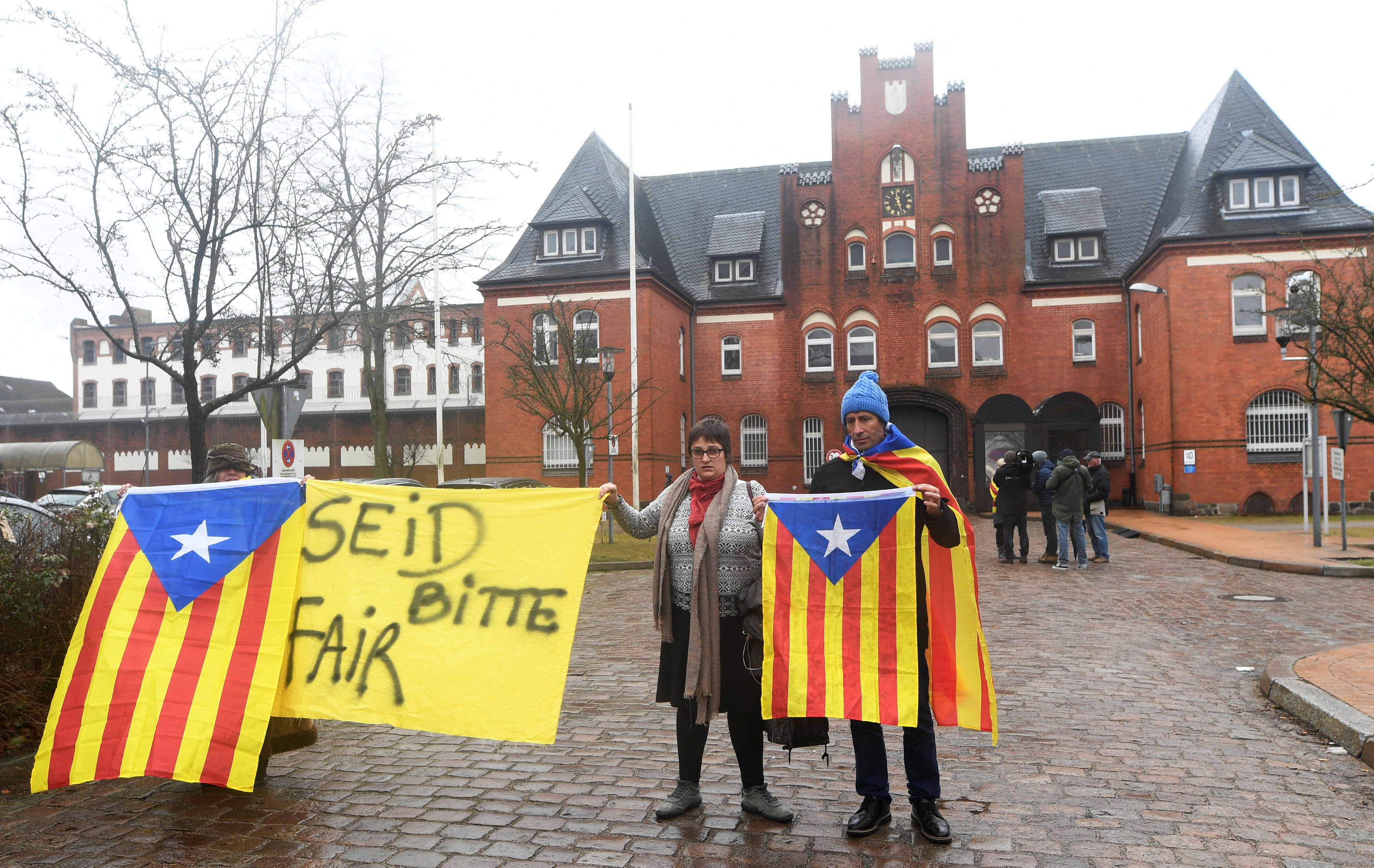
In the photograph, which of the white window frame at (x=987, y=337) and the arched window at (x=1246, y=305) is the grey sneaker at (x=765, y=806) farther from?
the white window frame at (x=987, y=337)

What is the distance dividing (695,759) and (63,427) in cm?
6260

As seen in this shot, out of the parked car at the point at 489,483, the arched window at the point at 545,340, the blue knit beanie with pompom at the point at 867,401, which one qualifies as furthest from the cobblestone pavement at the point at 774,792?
the arched window at the point at 545,340

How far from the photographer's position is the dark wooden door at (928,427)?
35.0 metres

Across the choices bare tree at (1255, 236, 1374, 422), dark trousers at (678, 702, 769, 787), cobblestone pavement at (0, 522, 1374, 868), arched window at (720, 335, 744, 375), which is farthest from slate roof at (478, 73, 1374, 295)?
dark trousers at (678, 702, 769, 787)

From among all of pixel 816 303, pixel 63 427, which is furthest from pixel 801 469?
pixel 63 427

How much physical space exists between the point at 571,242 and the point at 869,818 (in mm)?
32397

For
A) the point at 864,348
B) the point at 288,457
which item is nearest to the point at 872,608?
the point at 288,457

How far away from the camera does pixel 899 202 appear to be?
35281mm

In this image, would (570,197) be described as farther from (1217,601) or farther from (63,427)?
(63,427)

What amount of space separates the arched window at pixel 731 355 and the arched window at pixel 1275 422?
17.5 meters

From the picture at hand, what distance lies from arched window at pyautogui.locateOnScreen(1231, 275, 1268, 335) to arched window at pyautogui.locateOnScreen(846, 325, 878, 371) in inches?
466

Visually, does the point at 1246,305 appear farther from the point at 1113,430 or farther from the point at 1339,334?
the point at 1339,334

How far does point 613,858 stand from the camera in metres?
4.16

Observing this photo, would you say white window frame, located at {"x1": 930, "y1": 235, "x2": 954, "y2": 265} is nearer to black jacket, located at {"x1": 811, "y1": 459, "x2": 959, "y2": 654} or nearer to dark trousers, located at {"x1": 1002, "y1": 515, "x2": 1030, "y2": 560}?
dark trousers, located at {"x1": 1002, "y1": 515, "x2": 1030, "y2": 560}
